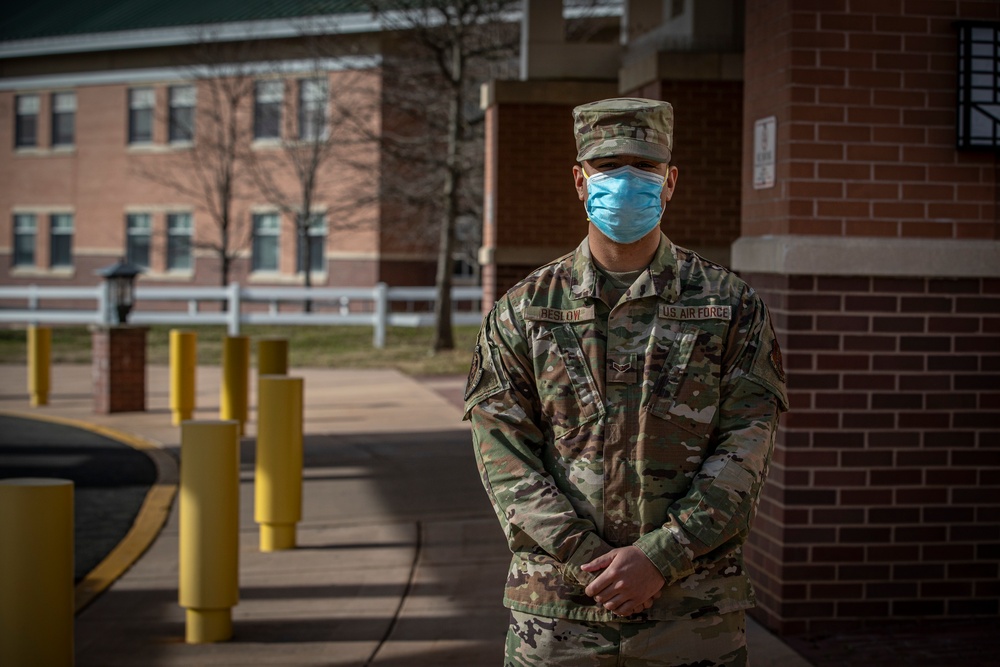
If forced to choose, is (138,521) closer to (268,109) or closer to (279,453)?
(279,453)

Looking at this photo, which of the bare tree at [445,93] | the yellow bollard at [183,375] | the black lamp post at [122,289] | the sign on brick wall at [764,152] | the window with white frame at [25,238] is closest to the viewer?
the sign on brick wall at [764,152]

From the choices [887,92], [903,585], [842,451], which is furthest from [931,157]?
[903,585]

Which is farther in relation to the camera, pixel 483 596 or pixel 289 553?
pixel 289 553

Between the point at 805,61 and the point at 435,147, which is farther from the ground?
the point at 435,147

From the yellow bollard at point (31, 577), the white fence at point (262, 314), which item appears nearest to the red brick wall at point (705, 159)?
the yellow bollard at point (31, 577)

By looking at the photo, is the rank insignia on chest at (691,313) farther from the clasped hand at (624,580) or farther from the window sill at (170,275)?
the window sill at (170,275)

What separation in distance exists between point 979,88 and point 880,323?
3.90 ft

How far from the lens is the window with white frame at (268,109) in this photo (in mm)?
32312

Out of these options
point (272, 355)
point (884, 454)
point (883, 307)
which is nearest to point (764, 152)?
point (883, 307)

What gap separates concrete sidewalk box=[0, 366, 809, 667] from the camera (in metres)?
5.76

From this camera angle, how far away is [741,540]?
3.16 metres

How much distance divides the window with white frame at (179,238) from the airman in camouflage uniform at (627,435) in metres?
33.0

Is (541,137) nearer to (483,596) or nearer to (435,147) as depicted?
(483,596)

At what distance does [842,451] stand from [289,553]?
3455mm
